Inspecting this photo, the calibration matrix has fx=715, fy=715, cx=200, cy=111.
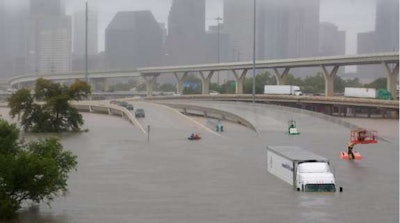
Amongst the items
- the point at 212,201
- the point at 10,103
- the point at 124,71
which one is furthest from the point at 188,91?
the point at 212,201

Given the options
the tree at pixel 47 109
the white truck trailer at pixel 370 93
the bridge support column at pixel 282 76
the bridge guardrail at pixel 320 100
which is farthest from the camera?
the bridge support column at pixel 282 76

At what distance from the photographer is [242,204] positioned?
80.4 feet

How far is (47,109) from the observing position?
61594mm

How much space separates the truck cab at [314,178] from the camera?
88.9ft

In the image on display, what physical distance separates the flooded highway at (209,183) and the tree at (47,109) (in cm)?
561

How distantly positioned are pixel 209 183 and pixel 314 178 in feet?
15.2

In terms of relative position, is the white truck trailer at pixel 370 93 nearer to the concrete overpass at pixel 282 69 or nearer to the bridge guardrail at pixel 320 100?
the concrete overpass at pixel 282 69

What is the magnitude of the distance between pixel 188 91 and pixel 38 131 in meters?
117

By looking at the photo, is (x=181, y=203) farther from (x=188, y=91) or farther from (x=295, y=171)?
(x=188, y=91)

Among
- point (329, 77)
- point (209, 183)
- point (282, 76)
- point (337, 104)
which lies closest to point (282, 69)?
point (282, 76)

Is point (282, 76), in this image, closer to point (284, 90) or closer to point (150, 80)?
point (284, 90)

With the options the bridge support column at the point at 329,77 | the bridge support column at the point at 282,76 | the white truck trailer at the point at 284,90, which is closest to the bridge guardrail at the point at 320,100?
the white truck trailer at the point at 284,90

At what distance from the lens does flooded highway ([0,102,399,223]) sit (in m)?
22.8

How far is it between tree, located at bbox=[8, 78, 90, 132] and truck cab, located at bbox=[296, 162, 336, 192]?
1435 inches
